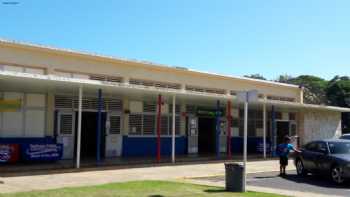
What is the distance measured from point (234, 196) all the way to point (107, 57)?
1281cm

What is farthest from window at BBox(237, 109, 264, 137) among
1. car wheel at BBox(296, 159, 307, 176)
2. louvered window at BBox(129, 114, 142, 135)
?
car wheel at BBox(296, 159, 307, 176)

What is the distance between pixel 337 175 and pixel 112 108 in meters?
10.8

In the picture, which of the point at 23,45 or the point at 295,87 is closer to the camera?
the point at 23,45

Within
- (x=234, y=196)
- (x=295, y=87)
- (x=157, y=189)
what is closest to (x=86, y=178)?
(x=157, y=189)

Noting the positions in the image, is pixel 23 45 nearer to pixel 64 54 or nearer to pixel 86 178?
pixel 64 54

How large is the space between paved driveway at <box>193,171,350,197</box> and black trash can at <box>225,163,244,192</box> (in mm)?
1069

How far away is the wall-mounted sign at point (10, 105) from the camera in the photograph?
19.3 meters

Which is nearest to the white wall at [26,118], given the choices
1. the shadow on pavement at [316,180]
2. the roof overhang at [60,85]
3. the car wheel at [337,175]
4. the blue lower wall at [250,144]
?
the roof overhang at [60,85]

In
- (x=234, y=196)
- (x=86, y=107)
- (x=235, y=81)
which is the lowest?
(x=234, y=196)

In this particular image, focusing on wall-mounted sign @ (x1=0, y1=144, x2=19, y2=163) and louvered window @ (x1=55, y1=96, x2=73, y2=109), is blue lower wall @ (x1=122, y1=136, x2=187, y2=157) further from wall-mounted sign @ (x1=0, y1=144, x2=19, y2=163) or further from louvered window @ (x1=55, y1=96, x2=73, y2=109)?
wall-mounted sign @ (x1=0, y1=144, x2=19, y2=163)

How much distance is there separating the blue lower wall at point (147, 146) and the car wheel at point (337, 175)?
10333 millimetres

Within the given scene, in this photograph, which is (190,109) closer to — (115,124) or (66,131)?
(115,124)

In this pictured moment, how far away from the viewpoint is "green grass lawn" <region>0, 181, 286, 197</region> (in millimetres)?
12126

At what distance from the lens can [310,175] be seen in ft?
63.1
